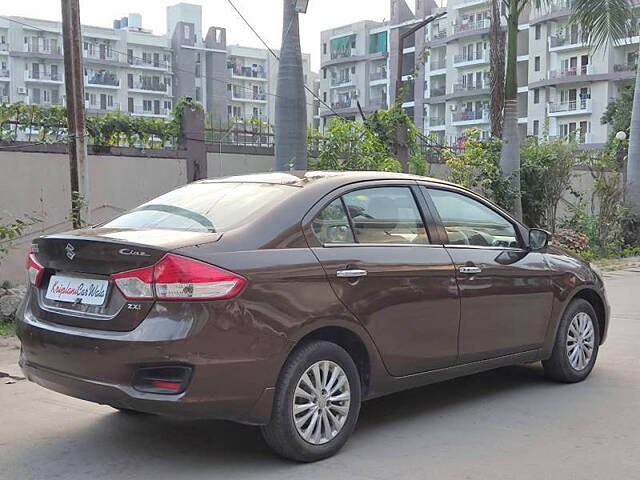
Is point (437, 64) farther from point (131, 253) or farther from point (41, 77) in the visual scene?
point (131, 253)

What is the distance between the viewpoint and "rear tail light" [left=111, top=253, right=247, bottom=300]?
422 centimetres

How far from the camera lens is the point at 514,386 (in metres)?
6.48

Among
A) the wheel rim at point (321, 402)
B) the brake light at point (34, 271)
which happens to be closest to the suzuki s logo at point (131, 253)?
the brake light at point (34, 271)

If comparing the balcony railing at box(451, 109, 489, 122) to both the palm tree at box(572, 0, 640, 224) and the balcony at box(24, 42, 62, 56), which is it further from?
the palm tree at box(572, 0, 640, 224)

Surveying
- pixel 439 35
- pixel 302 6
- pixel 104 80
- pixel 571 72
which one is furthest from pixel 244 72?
pixel 302 6

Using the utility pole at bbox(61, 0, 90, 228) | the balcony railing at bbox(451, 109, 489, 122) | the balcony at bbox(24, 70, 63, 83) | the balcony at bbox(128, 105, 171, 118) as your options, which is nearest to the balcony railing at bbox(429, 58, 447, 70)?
the balcony railing at bbox(451, 109, 489, 122)

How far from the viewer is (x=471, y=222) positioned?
590cm

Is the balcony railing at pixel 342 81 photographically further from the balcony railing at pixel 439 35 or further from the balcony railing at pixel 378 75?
the balcony railing at pixel 439 35

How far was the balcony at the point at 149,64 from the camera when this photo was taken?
275 ft

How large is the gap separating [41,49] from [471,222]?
8098 cm

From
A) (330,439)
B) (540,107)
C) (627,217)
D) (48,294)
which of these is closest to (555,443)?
(330,439)

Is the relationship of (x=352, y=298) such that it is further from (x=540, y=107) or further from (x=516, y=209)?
(x=540, y=107)

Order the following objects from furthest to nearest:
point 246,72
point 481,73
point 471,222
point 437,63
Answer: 1. point 246,72
2. point 437,63
3. point 481,73
4. point 471,222

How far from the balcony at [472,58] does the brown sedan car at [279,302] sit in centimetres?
6993
